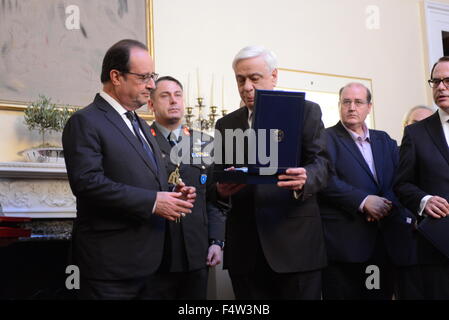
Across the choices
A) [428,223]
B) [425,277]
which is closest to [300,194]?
[428,223]

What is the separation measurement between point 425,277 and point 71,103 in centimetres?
296

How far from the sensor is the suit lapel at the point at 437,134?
2.34 m

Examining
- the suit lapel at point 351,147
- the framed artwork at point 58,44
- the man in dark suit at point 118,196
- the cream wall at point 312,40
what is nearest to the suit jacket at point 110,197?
the man in dark suit at point 118,196

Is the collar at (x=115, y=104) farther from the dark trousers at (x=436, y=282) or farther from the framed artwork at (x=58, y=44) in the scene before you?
the framed artwork at (x=58, y=44)

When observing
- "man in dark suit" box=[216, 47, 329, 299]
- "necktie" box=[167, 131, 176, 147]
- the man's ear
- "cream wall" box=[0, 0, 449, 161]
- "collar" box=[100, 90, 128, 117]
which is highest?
"cream wall" box=[0, 0, 449, 161]

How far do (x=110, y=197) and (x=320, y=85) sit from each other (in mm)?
3884

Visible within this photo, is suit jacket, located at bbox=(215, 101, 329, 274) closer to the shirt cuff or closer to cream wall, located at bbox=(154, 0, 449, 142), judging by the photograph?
the shirt cuff

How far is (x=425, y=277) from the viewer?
230 cm

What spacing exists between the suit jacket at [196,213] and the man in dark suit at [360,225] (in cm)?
59

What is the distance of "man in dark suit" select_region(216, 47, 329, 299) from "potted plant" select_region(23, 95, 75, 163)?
83.2 inches

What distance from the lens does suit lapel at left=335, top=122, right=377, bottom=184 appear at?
288cm

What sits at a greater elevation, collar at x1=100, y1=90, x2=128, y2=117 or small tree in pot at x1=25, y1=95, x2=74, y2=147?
small tree in pot at x1=25, y1=95, x2=74, y2=147

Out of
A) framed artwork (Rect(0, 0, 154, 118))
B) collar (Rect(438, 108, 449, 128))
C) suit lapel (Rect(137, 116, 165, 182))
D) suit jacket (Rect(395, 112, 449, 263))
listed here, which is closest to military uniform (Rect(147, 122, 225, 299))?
suit lapel (Rect(137, 116, 165, 182))

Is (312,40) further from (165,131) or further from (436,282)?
(436,282)
